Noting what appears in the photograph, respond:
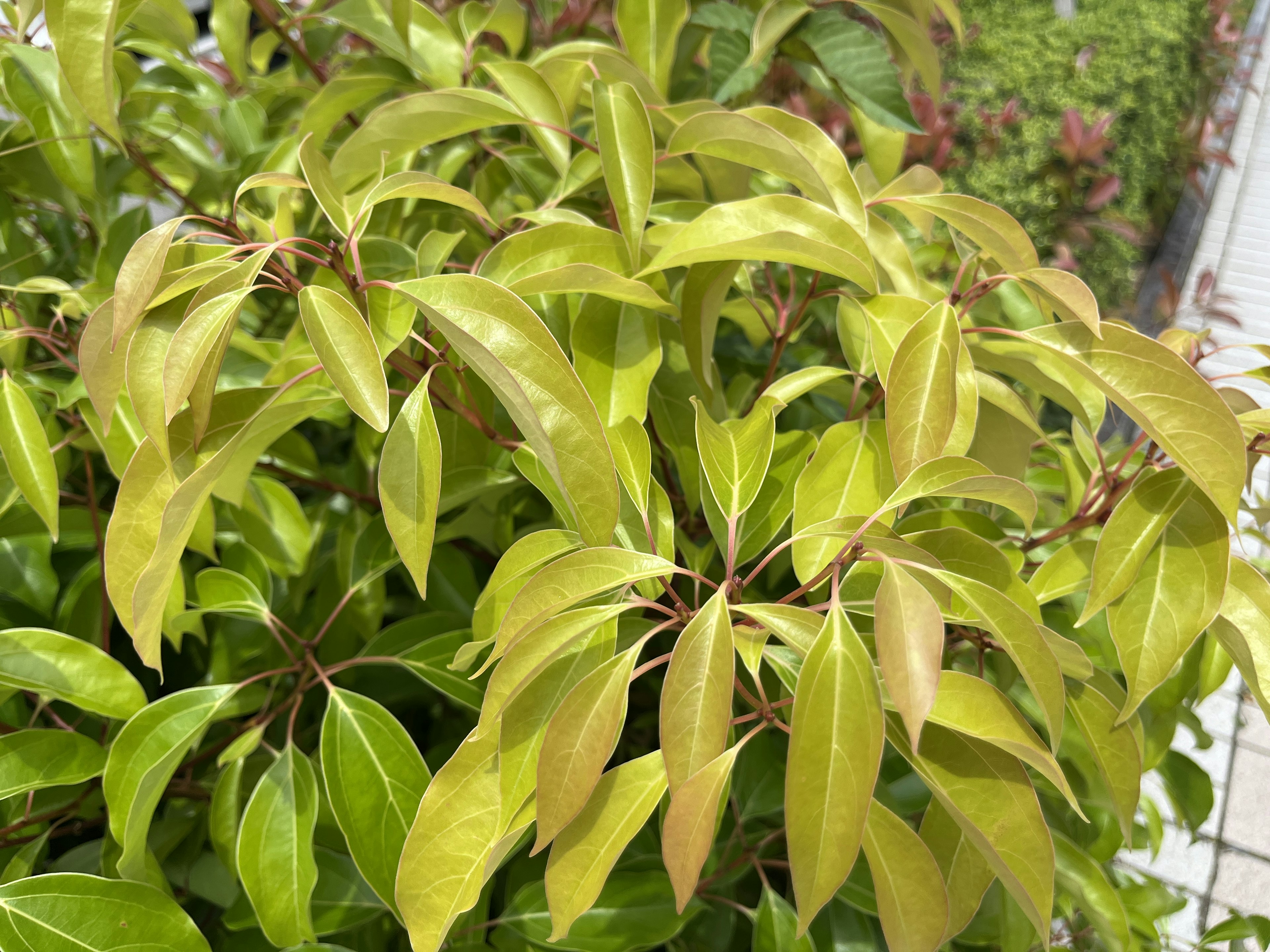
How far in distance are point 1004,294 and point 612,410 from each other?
1.47 feet

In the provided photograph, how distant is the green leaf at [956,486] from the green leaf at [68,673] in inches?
22.8

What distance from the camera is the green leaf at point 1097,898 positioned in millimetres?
654

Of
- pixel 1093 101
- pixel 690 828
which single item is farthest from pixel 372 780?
pixel 1093 101

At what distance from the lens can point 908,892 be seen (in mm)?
473

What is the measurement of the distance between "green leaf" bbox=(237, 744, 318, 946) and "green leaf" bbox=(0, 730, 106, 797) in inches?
4.9

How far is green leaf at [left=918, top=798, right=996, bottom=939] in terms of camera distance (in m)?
0.55

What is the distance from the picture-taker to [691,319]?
65cm

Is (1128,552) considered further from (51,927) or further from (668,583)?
(51,927)

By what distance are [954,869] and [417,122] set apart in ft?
2.17

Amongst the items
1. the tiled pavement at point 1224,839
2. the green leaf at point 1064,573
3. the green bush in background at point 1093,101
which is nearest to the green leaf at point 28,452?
the green leaf at point 1064,573

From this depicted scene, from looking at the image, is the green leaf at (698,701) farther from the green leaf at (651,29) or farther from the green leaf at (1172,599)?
the green leaf at (651,29)

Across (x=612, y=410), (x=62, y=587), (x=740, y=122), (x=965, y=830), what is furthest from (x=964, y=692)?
(x=62, y=587)

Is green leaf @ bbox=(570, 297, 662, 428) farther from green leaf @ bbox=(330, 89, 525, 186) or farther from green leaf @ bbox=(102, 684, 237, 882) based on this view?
green leaf @ bbox=(102, 684, 237, 882)

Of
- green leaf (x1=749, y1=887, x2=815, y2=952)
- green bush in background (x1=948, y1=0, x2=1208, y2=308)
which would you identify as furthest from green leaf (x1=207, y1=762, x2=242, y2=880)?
green bush in background (x1=948, y1=0, x2=1208, y2=308)
